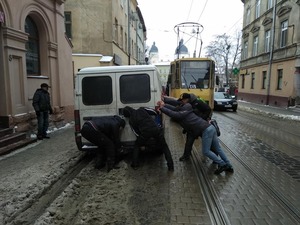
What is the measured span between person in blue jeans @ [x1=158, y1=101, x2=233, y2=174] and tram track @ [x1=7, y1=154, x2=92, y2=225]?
7.82ft

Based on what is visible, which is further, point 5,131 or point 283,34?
point 283,34

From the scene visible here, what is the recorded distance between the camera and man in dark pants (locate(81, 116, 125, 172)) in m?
5.73

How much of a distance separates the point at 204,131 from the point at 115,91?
7.14 feet

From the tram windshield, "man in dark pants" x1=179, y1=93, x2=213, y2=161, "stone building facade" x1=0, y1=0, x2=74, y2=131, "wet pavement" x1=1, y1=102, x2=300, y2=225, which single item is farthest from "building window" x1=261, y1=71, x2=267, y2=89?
"man in dark pants" x1=179, y1=93, x2=213, y2=161

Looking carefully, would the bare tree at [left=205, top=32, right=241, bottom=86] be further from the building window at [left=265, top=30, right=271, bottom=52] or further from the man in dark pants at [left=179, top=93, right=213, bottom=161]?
the man in dark pants at [left=179, top=93, right=213, bottom=161]

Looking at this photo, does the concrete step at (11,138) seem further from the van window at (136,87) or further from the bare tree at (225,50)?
the bare tree at (225,50)

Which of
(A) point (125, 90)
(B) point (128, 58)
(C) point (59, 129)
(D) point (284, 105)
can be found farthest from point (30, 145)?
(B) point (128, 58)

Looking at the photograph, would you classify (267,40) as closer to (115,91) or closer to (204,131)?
(204,131)

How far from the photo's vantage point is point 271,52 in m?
25.1

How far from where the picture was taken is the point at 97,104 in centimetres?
632

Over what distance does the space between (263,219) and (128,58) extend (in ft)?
93.9

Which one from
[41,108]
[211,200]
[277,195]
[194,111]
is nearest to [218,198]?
[211,200]

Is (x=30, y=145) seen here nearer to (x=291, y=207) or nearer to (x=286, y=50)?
(x=291, y=207)

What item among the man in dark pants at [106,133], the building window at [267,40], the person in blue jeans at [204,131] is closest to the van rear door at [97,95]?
the man in dark pants at [106,133]
